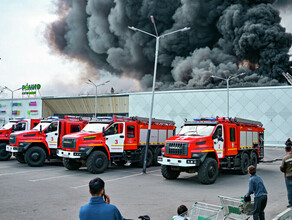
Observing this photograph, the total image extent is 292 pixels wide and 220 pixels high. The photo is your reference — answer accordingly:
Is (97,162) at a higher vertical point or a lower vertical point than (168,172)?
higher

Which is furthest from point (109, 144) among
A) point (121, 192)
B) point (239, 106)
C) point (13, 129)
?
point (239, 106)

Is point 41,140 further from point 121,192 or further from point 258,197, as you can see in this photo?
point 258,197

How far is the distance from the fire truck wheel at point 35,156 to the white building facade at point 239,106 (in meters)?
27.4

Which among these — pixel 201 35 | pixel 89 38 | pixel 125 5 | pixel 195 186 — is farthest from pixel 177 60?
pixel 195 186

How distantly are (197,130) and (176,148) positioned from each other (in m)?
1.54

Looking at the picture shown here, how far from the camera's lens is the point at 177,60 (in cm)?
6419

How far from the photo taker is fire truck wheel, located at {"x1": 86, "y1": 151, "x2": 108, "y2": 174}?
14.1 meters

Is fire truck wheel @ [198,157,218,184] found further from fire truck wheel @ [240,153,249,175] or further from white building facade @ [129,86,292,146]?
white building facade @ [129,86,292,146]

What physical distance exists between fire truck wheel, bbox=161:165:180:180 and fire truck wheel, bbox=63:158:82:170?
4965 millimetres

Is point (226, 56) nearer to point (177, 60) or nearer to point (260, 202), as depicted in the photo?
point (177, 60)

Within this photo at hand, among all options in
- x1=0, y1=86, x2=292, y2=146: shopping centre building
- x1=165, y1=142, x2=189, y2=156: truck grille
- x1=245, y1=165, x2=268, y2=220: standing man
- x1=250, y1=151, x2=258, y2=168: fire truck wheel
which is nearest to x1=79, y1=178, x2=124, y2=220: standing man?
x1=245, y1=165, x2=268, y2=220: standing man

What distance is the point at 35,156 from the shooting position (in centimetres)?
1672

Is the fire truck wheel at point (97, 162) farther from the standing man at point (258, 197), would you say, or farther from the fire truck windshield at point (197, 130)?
the standing man at point (258, 197)

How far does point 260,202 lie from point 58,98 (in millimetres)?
51684
